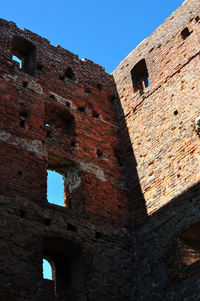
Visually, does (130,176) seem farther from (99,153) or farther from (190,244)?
(190,244)

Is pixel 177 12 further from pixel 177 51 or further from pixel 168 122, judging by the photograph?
pixel 168 122

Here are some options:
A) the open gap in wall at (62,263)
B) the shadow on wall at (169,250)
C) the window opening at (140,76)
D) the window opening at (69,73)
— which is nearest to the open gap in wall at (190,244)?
the shadow on wall at (169,250)

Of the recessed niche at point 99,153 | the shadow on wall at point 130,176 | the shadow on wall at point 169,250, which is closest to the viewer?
the shadow on wall at point 169,250

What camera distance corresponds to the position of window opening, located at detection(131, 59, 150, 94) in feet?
42.5

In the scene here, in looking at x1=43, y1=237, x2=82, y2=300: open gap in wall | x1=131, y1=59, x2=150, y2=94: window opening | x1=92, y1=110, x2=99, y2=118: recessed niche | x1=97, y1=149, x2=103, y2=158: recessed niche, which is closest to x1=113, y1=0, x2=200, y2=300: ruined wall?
x1=131, y1=59, x2=150, y2=94: window opening

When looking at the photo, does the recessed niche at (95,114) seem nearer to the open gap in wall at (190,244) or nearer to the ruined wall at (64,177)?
the ruined wall at (64,177)

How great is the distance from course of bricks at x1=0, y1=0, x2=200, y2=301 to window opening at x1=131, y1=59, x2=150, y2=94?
4cm

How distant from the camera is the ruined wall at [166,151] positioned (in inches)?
344

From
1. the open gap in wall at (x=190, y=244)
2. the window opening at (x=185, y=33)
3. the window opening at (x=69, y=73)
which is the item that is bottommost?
the open gap in wall at (x=190, y=244)

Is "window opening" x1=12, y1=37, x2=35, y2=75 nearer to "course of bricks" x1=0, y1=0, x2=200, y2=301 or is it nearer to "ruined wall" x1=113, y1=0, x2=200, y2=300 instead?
"course of bricks" x1=0, y1=0, x2=200, y2=301

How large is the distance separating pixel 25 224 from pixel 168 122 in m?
4.32

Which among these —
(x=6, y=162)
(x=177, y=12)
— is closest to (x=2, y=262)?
(x=6, y=162)

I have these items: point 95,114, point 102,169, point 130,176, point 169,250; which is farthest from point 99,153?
point 169,250

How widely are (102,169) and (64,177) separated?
0.95 metres
